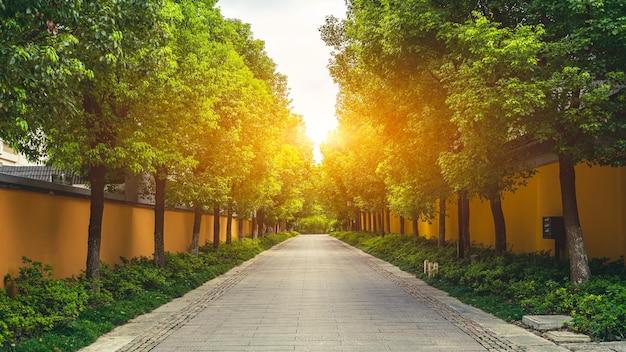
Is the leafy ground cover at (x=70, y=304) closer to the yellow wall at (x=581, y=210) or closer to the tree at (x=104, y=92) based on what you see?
the tree at (x=104, y=92)

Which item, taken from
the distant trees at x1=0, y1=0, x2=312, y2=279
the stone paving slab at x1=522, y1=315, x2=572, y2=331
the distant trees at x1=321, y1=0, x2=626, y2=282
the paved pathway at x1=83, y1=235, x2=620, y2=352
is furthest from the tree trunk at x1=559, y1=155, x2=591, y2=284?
the distant trees at x1=0, y1=0, x2=312, y2=279

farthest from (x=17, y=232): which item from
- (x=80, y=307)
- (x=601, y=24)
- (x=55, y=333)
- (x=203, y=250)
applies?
(x=203, y=250)

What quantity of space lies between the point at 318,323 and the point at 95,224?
17.1 ft

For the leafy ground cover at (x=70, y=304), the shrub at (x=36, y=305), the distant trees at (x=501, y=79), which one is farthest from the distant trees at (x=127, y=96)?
the distant trees at (x=501, y=79)

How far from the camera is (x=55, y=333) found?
27.0 ft

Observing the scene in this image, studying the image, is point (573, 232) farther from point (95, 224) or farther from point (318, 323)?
point (95, 224)

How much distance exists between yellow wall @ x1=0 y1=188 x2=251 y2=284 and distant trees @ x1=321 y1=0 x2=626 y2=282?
7.79 m

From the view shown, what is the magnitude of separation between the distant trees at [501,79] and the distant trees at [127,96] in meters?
4.48

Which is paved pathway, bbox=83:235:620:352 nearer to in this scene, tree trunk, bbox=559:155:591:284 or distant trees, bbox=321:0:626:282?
tree trunk, bbox=559:155:591:284

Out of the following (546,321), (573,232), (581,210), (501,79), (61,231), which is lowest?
(546,321)

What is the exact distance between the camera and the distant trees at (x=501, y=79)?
9594mm

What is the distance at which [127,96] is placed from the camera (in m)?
10.6

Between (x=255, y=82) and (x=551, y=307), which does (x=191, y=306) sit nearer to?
(x=551, y=307)

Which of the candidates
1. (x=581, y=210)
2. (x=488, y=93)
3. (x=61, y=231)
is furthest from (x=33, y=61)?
(x=581, y=210)
